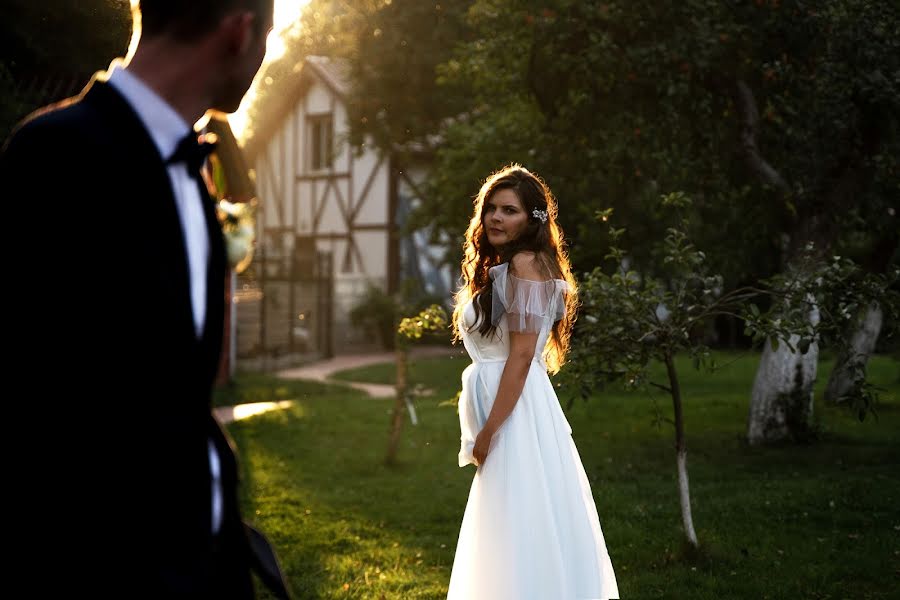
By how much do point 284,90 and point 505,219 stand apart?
25.3m

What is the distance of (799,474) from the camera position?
32.4 feet

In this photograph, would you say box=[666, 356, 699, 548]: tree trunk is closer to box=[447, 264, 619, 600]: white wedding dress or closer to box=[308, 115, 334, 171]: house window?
box=[447, 264, 619, 600]: white wedding dress

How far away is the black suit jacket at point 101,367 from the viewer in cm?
154

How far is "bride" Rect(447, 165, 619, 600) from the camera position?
4543 millimetres

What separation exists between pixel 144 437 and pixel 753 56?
9.88 m

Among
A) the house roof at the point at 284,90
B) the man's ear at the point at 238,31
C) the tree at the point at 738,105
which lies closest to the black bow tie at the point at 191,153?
the man's ear at the point at 238,31

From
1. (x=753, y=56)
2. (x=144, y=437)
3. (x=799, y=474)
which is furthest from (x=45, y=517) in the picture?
(x=753, y=56)

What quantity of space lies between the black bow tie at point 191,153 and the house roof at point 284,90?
24.3 meters

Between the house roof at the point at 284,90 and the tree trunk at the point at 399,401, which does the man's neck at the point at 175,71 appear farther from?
the house roof at the point at 284,90

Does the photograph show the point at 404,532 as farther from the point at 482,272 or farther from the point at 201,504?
the point at 201,504

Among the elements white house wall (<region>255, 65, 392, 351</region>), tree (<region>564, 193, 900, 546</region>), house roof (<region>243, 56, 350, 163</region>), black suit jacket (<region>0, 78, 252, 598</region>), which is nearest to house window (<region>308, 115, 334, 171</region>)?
white house wall (<region>255, 65, 392, 351</region>)

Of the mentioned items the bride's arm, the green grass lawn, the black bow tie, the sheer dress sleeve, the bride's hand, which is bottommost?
the green grass lawn

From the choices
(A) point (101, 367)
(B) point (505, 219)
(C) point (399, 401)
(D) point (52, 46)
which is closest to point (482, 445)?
(B) point (505, 219)

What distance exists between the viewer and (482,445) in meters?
4.62
